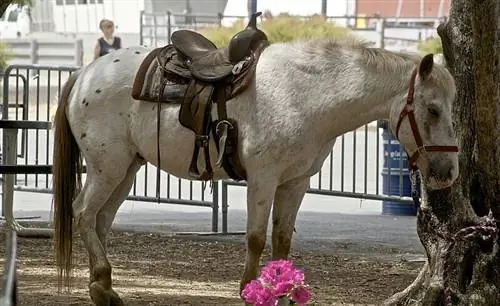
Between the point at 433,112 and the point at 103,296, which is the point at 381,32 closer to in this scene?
the point at 103,296

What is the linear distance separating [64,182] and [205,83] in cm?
121

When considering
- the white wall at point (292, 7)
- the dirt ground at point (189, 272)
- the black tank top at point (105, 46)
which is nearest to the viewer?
the dirt ground at point (189, 272)

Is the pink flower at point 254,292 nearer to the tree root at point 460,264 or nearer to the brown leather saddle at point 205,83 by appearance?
the tree root at point 460,264

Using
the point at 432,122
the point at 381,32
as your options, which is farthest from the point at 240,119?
the point at 381,32

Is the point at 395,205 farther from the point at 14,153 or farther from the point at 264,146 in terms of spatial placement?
the point at 264,146

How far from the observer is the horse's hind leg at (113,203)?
289 inches

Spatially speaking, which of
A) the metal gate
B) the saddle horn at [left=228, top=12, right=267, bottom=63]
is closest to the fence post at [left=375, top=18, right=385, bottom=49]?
the metal gate

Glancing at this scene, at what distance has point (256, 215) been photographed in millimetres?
6590

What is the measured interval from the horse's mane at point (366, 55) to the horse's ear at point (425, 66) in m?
0.03

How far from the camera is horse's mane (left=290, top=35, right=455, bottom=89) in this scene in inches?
244

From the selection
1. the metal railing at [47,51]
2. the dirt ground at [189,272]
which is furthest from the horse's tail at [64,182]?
the metal railing at [47,51]

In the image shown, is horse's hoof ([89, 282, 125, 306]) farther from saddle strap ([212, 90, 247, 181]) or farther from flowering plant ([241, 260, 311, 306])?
flowering plant ([241, 260, 311, 306])

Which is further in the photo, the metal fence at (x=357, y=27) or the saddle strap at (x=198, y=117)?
the metal fence at (x=357, y=27)

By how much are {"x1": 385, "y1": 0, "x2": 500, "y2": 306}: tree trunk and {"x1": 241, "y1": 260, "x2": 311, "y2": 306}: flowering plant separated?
216cm
